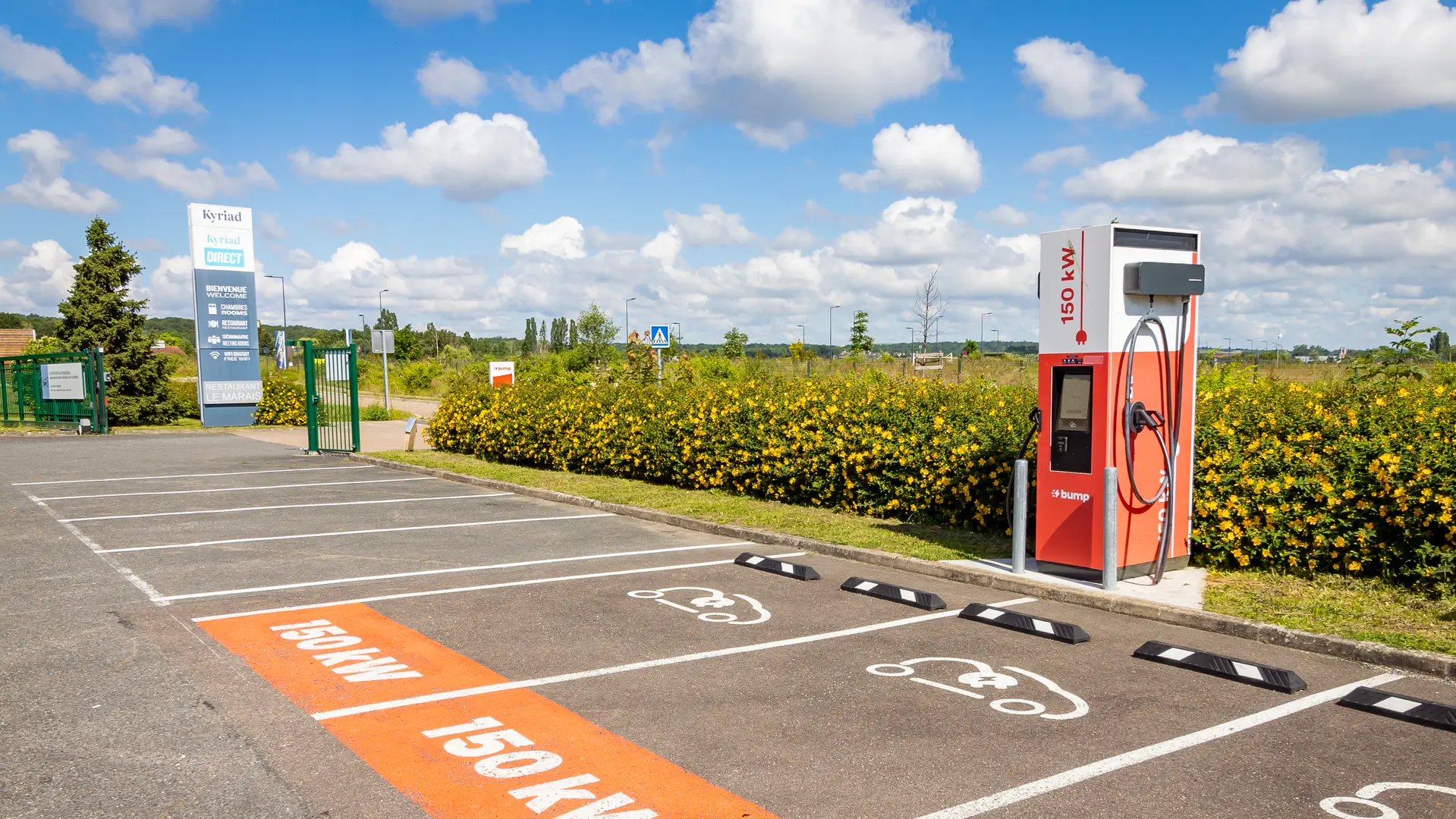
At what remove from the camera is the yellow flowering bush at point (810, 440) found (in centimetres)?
980

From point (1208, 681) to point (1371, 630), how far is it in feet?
4.60

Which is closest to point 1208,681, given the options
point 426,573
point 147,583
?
point 426,573

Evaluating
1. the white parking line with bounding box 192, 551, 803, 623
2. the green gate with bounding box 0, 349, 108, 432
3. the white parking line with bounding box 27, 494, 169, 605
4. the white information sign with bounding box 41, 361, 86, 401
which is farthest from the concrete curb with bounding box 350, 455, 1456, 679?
the white information sign with bounding box 41, 361, 86, 401

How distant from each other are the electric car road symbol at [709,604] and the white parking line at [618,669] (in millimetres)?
543

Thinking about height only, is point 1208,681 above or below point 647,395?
below

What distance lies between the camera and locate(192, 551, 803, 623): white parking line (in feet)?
23.1

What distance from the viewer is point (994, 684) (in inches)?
213

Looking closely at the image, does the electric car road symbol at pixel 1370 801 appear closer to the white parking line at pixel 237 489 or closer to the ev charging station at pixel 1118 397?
the ev charging station at pixel 1118 397

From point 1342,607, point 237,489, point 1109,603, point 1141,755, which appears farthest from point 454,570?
point 237,489

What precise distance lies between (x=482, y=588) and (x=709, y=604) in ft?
6.27

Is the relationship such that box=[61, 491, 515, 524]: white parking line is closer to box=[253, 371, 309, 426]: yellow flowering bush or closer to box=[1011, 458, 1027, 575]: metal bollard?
box=[1011, 458, 1027, 575]: metal bollard

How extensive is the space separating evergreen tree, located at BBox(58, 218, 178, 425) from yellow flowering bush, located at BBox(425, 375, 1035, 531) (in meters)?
19.2

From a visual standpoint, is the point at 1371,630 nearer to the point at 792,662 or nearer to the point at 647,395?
the point at 792,662

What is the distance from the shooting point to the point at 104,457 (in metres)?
19.5
